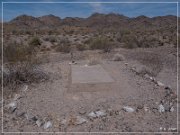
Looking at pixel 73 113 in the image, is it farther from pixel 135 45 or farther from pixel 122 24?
pixel 122 24

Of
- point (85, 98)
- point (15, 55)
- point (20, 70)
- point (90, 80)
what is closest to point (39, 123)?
point (85, 98)

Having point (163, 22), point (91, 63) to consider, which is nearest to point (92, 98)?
point (91, 63)

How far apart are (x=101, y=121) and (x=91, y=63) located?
7669 millimetres

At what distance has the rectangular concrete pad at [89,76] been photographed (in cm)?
1041

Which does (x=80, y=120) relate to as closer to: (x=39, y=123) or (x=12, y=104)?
(x=39, y=123)

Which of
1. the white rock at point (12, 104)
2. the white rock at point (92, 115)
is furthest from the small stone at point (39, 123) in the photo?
the white rock at point (12, 104)

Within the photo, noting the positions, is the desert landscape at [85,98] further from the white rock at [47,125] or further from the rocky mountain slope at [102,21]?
the rocky mountain slope at [102,21]

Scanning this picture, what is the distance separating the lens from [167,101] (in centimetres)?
893

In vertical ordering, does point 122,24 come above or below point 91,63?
above

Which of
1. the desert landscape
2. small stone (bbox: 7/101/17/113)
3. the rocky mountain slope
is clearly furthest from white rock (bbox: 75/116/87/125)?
the rocky mountain slope

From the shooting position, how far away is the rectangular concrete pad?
10407 mm

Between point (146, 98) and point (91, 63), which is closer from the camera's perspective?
point (146, 98)

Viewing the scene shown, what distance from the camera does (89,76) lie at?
1124cm

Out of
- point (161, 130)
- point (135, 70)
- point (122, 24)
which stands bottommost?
point (161, 130)
